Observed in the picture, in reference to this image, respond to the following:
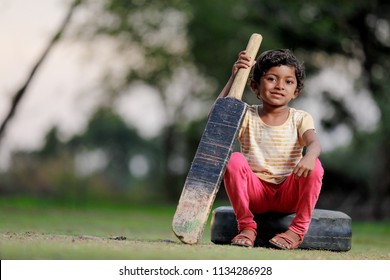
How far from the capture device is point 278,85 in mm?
5875

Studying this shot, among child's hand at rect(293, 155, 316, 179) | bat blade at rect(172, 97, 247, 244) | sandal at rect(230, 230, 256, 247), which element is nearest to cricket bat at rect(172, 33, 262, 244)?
bat blade at rect(172, 97, 247, 244)

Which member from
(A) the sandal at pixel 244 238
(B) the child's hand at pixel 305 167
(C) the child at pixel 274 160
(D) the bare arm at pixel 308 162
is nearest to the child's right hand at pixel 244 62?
(C) the child at pixel 274 160

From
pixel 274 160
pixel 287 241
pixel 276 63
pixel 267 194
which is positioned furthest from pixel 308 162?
pixel 276 63

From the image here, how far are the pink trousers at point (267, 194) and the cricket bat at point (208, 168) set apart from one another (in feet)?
0.37

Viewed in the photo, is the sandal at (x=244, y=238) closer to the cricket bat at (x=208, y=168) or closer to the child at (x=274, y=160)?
the child at (x=274, y=160)

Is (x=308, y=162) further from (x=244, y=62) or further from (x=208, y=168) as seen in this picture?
(x=244, y=62)

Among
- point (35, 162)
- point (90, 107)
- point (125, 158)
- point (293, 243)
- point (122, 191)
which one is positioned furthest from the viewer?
point (125, 158)

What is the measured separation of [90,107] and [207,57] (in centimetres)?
527

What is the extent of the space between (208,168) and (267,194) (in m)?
0.54

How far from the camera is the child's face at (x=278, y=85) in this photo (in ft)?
19.2

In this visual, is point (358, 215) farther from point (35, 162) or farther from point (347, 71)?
point (35, 162)

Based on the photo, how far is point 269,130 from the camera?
5836 mm

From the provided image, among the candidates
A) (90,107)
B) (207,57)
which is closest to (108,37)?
(90,107)
